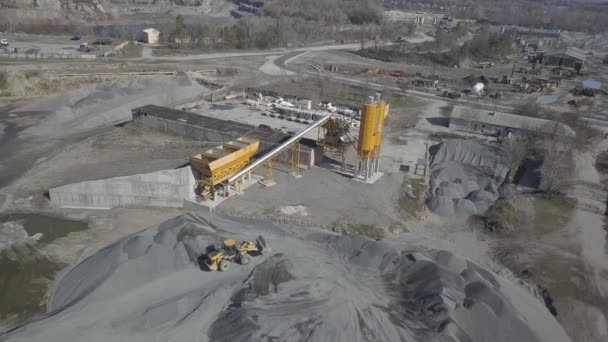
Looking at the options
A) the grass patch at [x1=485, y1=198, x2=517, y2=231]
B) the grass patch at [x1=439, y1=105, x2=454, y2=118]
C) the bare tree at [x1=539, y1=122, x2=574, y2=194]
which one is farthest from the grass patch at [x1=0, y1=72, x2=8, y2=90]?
the bare tree at [x1=539, y1=122, x2=574, y2=194]

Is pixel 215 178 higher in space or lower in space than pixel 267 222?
higher

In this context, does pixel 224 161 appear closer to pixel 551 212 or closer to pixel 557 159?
pixel 551 212

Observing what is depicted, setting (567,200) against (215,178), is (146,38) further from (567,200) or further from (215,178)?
(567,200)

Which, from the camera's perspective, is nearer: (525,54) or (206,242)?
(206,242)

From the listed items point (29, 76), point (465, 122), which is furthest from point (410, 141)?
point (29, 76)

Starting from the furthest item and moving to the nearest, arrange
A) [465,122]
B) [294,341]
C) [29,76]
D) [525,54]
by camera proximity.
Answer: [525,54] < [29,76] < [465,122] < [294,341]

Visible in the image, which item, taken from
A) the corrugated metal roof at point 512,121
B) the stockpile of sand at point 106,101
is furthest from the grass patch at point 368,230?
the stockpile of sand at point 106,101

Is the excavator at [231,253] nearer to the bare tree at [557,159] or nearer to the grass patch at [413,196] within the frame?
the grass patch at [413,196]
